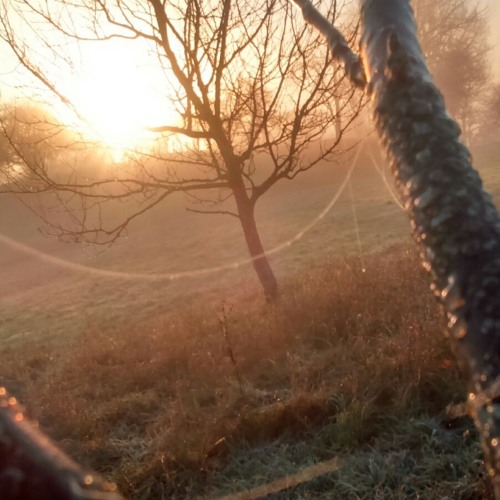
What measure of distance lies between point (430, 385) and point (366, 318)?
2.00 m

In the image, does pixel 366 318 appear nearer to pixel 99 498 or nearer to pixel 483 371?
pixel 483 371

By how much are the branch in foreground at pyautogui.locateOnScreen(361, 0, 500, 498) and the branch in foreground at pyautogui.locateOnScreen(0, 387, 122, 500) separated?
0.83 meters

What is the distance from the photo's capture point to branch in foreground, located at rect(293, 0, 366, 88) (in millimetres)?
1536

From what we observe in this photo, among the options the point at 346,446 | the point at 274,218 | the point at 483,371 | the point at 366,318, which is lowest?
the point at 346,446

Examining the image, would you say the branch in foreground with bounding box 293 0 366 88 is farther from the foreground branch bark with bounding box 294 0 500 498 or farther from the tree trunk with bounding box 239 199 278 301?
the tree trunk with bounding box 239 199 278 301

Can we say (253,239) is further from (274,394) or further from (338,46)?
(338,46)

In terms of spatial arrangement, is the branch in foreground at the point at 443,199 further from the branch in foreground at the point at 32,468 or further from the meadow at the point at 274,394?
the meadow at the point at 274,394

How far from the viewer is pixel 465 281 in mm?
990

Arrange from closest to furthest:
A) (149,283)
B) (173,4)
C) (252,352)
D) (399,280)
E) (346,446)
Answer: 1. (346,446)
2. (252,352)
3. (173,4)
4. (399,280)
5. (149,283)

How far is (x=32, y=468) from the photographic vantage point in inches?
13.3

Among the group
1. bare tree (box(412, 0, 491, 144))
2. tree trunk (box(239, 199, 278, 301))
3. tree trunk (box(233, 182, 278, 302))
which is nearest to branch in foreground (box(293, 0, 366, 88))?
tree trunk (box(233, 182, 278, 302))

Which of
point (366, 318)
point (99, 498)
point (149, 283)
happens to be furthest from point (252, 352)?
point (149, 283)

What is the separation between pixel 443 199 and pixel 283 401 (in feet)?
13.1

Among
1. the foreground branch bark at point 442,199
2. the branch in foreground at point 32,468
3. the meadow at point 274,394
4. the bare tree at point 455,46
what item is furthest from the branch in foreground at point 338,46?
the bare tree at point 455,46
